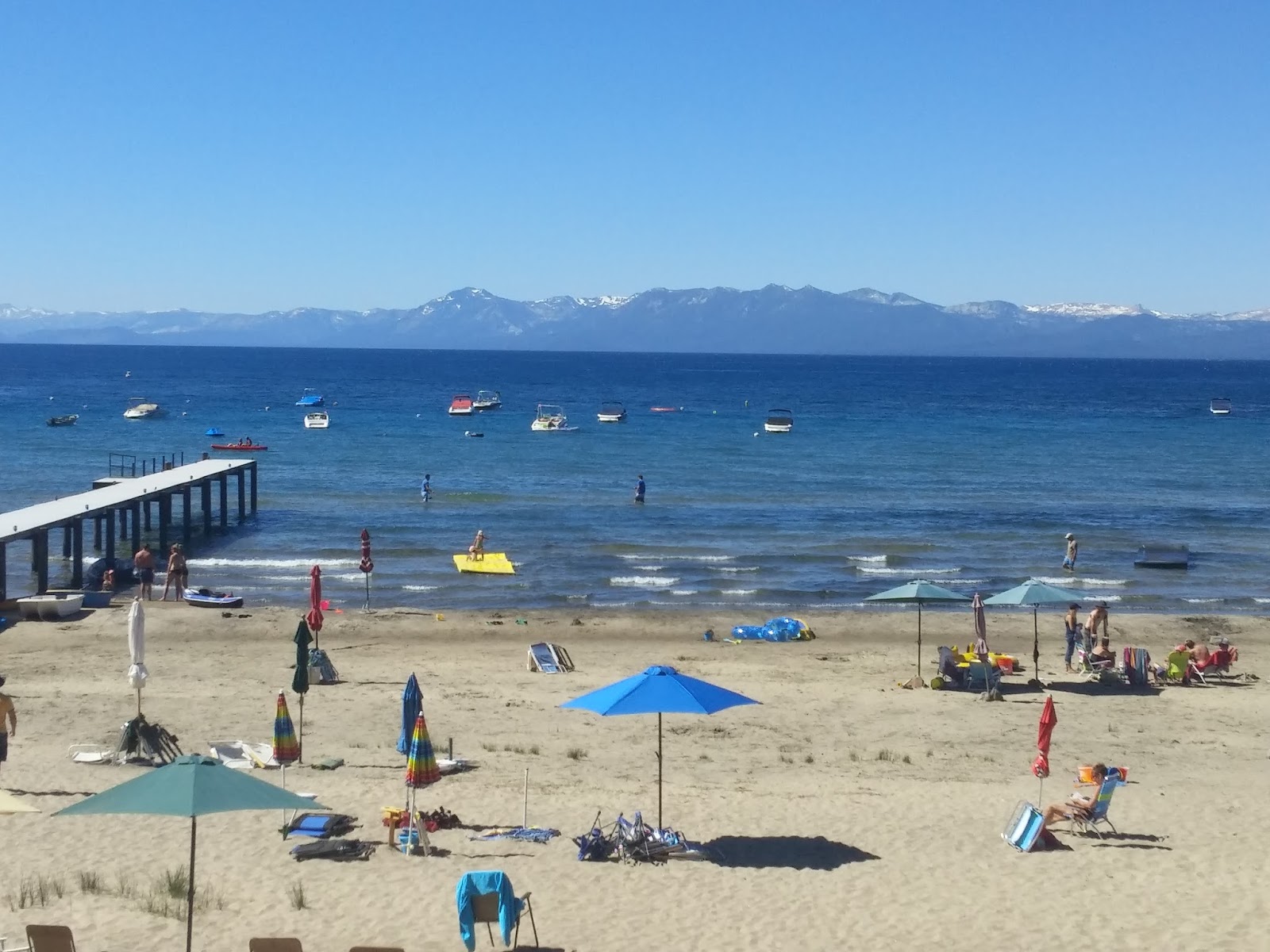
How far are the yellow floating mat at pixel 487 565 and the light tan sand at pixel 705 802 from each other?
27.2 feet

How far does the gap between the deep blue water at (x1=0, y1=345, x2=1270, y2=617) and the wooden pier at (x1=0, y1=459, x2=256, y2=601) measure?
1.48 metres

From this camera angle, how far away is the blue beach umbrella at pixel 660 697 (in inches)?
555

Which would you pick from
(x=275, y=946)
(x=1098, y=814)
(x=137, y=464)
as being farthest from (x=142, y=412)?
(x=275, y=946)

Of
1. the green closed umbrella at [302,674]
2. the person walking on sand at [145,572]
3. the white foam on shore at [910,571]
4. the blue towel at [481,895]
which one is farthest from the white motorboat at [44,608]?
the blue towel at [481,895]

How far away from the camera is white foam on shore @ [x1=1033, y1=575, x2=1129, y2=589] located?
34.9 metres

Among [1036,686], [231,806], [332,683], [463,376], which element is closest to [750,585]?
[1036,686]

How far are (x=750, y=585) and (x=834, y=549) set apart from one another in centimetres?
601

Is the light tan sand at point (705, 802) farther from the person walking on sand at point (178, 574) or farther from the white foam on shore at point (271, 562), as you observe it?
the white foam on shore at point (271, 562)

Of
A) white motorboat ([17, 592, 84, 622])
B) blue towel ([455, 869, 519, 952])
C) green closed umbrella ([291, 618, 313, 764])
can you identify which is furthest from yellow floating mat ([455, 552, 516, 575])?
blue towel ([455, 869, 519, 952])

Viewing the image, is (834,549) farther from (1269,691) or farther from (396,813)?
(396,813)

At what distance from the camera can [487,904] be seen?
11.4 meters

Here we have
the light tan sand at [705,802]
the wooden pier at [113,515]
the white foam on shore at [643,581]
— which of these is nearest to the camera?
the light tan sand at [705,802]

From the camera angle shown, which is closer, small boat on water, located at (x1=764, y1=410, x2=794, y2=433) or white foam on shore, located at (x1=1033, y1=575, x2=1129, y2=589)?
white foam on shore, located at (x1=1033, y1=575, x2=1129, y2=589)

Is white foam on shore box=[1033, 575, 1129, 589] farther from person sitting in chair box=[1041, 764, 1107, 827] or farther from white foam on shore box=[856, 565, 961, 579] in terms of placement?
person sitting in chair box=[1041, 764, 1107, 827]
